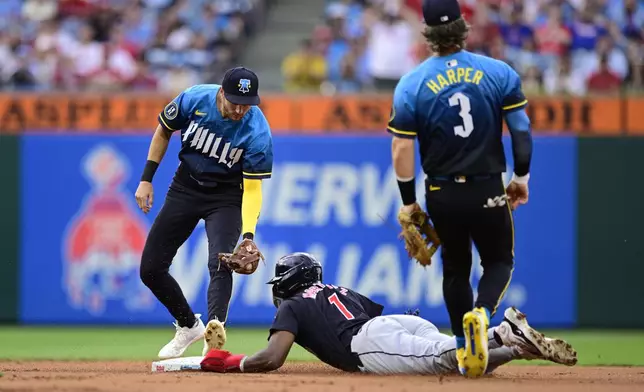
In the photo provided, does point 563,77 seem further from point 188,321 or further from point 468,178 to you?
point 468,178

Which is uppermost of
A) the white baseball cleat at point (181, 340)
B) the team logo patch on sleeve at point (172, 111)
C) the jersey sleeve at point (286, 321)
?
the team logo patch on sleeve at point (172, 111)

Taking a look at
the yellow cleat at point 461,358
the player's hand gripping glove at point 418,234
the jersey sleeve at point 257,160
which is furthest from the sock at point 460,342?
the jersey sleeve at point 257,160

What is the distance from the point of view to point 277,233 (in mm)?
14586

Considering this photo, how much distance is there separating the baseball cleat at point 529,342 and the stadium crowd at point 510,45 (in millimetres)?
7950

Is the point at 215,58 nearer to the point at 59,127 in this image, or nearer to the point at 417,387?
the point at 59,127

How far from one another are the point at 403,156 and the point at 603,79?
916cm

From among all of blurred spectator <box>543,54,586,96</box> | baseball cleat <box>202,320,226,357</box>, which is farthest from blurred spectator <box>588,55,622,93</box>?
baseball cleat <box>202,320,226,357</box>

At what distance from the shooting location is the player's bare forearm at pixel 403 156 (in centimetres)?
743

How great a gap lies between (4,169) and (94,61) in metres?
2.84

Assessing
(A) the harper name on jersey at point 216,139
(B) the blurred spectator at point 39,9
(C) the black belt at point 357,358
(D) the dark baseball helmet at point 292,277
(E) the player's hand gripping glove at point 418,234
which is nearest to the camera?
(E) the player's hand gripping glove at point 418,234

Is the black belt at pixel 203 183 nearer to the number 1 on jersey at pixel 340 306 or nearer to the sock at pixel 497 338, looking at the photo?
the number 1 on jersey at pixel 340 306

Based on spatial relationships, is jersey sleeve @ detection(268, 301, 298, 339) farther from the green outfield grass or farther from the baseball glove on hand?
the green outfield grass

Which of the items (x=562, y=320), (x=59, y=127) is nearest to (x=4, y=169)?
(x=59, y=127)

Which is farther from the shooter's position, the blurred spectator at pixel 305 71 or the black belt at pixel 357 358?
the blurred spectator at pixel 305 71
